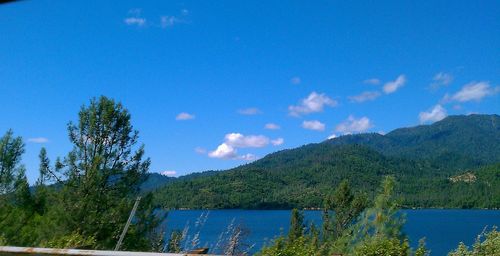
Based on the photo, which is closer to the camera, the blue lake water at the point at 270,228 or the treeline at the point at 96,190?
the blue lake water at the point at 270,228

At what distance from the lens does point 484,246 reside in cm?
490

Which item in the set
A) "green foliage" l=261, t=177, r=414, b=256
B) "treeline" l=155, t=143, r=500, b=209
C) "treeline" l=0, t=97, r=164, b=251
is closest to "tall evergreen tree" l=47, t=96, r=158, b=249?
"treeline" l=0, t=97, r=164, b=251

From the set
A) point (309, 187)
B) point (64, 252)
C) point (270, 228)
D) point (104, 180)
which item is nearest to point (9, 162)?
point (104, 180)

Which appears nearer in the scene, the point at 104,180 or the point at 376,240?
the point at 376,240

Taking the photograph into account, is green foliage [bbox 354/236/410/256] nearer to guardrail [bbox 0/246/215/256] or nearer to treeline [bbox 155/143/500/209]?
guardrail [bbox 0/246/215/256]

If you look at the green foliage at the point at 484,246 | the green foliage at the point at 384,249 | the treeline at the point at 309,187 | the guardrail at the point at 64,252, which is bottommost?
the green foliage at the point at 484,246

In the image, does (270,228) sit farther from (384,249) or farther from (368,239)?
(384,249)

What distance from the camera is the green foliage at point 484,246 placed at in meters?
4.70

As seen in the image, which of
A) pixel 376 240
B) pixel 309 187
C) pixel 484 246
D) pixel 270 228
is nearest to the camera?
pixel 376 240

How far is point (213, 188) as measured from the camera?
11856cm

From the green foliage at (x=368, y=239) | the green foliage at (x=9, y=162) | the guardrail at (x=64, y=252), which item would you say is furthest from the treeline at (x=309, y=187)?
the guardrail at (x=64, y=252)

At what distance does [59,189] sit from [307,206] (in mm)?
68971

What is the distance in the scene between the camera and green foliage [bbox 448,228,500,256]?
470 cm

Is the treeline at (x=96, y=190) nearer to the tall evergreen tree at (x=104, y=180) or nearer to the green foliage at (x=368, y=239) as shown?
the tall evergreen tree at (x=104, y=180)
